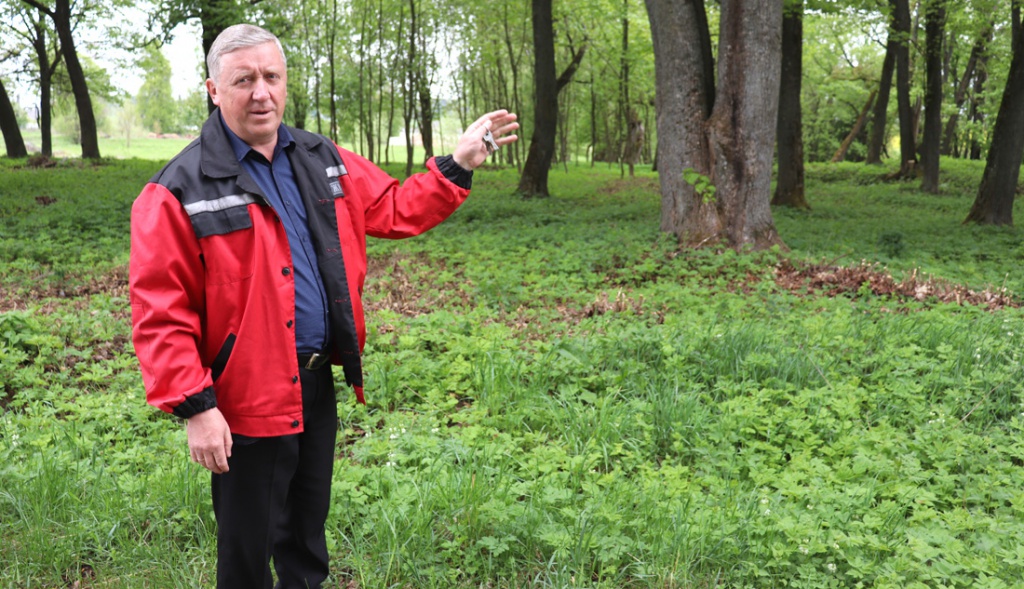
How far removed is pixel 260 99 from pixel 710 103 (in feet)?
28.2

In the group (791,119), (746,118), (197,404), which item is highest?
(791,119)

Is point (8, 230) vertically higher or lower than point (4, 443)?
higher

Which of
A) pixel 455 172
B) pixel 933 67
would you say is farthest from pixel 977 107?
pixel 455 172

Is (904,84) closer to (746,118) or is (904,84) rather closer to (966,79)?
(966,79)

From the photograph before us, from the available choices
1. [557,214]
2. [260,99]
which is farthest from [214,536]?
[557,214]

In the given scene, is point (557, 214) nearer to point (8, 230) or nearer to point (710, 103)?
point (710, 103)

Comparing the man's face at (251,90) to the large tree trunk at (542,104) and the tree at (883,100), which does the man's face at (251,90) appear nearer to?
the large tree trunk at (542,104)

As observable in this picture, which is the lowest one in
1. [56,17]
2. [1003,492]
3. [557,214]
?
[1003,492]

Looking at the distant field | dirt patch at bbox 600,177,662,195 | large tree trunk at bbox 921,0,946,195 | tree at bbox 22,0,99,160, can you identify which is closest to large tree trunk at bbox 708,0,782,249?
dirt patch at bbox 600,177,662,195

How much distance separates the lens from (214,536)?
334cm

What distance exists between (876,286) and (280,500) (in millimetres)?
7174

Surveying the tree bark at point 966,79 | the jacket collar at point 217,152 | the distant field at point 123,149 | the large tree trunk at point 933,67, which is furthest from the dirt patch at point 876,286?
the distant field at point 123,149

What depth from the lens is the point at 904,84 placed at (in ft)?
68.0

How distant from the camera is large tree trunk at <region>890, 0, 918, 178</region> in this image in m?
18.2
